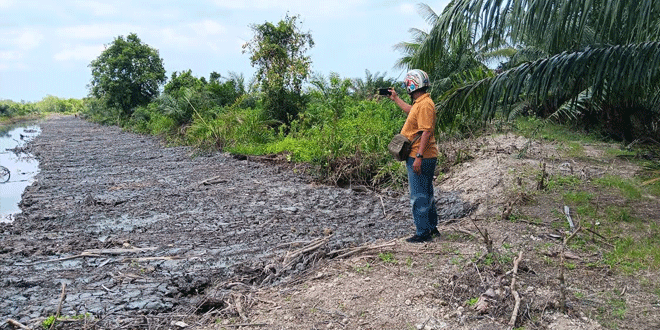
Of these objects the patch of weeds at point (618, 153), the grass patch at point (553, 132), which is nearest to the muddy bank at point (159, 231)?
the patch of weeds at point (618, 153)

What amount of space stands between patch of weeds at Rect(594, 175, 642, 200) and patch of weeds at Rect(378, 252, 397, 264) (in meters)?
3.98

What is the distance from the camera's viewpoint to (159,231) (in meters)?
7.21

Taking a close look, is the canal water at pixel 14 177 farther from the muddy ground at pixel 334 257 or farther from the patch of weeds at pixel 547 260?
the patch of weeds at pixel 547 260

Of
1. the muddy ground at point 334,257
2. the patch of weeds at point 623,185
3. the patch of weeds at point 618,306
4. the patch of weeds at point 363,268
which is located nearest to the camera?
the patch of weeds at point 618,306

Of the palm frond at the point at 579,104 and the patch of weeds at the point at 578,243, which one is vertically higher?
the palm frond at the point at 579,104

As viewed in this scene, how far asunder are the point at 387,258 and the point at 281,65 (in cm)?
1493

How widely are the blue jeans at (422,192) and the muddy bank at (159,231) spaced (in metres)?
0.86

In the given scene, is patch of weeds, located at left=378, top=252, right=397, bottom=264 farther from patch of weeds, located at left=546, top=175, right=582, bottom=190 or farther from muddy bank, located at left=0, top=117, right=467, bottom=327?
patch of weeds, located at left=546, top=175, right=582, bottom=190

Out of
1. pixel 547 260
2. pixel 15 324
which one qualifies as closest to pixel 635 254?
pixel 547 260

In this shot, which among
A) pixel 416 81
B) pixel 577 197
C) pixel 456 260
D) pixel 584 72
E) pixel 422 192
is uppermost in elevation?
pixel 584 72

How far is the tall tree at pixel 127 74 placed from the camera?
121 ft

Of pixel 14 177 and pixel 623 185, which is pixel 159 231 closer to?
pixel 623 185

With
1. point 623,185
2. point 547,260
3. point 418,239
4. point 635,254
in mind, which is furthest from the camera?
point 623,185

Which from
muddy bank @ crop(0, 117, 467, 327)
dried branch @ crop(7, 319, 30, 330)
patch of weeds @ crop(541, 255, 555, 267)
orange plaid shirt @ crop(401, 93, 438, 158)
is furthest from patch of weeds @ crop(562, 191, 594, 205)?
dried branch @ crop(7, 319, 30, 330)
